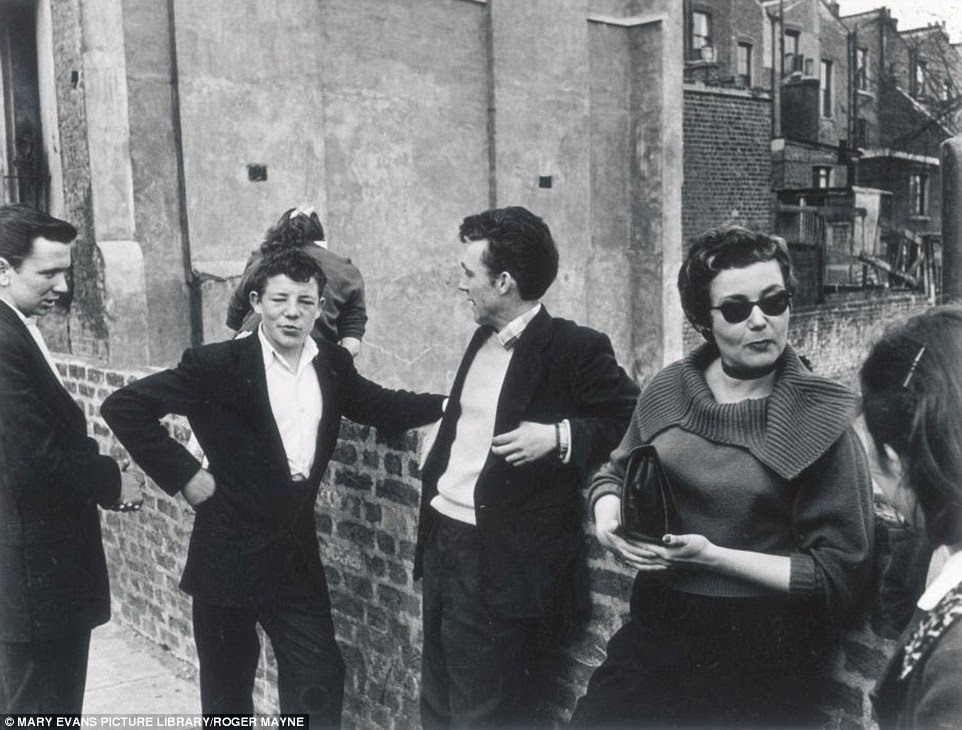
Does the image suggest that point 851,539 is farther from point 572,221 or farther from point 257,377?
point 572,221

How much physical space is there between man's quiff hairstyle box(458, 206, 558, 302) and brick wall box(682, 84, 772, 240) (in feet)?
48.1

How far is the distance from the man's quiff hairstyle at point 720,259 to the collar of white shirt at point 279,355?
166cm

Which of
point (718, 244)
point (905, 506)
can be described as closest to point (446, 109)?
point (718, 244)

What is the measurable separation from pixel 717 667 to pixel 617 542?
1.24 feet

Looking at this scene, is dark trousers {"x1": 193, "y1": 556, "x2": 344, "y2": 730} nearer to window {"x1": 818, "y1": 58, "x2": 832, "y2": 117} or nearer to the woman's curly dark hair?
the woman's curly dark hair

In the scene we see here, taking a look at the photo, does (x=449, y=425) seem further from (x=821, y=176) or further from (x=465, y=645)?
(x=821, y=176)

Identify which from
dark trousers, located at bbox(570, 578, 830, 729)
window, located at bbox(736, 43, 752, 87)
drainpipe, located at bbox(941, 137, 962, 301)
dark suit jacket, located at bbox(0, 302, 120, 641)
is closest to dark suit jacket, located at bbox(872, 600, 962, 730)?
dark trousers, located at bbox(570, 578, 830, 729)

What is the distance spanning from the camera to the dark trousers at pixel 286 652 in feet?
11.8

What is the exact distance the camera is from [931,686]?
151 centimetres

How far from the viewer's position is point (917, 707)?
1.52 m

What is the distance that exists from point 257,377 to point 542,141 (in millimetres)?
10025

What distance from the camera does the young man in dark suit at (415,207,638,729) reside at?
3076mm

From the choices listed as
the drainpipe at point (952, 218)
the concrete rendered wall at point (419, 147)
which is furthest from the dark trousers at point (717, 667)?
the concrete rendered wall at point (419, 147)

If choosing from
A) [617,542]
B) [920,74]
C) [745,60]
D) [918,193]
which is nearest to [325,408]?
[617,542]
